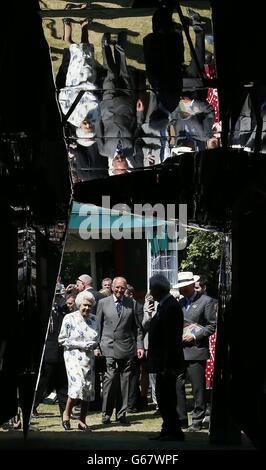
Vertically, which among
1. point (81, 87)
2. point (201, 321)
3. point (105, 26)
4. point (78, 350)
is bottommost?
point (78, 350)

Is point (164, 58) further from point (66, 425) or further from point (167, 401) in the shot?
point (66, 425)

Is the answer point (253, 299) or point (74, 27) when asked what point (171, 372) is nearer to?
point (253, 299)

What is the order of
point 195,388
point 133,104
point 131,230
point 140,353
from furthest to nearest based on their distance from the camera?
point 140,353 → point 131,230 → point 195,388 → point 133,104

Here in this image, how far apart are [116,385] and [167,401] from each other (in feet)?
1.89

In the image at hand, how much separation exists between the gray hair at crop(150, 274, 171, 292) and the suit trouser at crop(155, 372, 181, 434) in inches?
17.5

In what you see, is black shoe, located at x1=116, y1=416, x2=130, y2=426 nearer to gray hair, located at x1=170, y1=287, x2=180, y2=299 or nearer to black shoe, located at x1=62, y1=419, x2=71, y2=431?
black shoe, located at x1=62, y1=419, x2=71, y2=431

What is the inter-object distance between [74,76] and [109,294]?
1.22 m

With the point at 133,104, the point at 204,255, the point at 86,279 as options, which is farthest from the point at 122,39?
the point at 204,255

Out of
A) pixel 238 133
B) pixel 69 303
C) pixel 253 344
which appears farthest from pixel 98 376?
pixel 238 133

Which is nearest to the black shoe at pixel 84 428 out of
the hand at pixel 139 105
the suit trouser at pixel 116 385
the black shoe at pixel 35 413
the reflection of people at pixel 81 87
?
the suit trouser at pixel 116 385

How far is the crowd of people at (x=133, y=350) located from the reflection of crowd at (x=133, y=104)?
675mm

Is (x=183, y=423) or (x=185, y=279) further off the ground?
(x=185, y=279)

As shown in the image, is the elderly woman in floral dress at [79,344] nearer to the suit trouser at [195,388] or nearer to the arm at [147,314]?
the arm at [147,314]

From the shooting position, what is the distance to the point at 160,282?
7.30 meters
